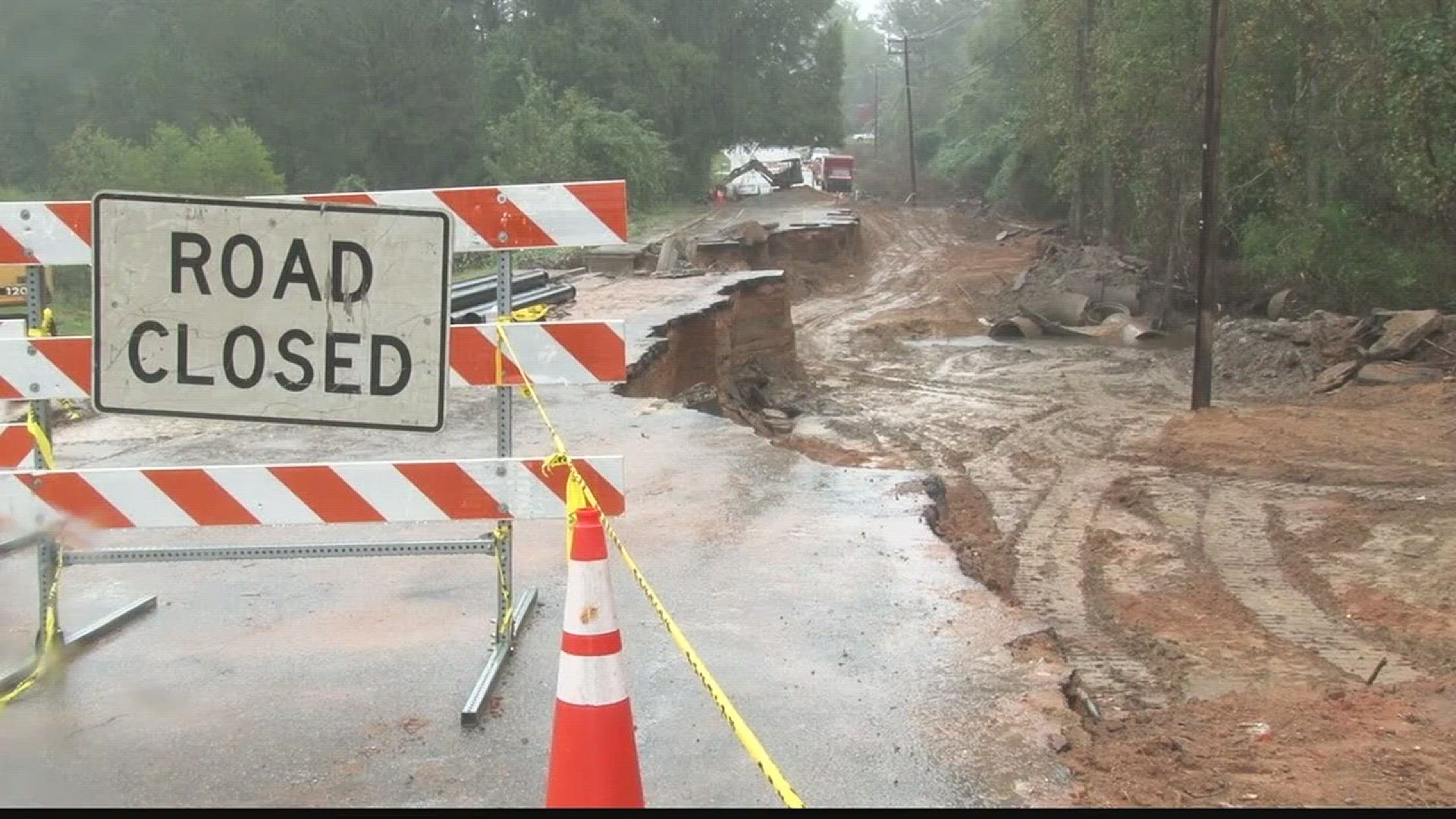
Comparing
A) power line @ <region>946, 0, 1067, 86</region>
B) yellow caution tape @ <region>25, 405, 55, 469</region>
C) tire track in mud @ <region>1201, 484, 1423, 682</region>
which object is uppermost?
power line @ <region>946, 0, 1067, 86</region>

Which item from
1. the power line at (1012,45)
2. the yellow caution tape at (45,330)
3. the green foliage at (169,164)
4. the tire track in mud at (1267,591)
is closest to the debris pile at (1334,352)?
the tire track in mud at (1267,591)

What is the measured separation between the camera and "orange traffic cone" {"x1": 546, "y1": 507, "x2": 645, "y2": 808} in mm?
3318

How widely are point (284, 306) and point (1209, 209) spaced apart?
15593 millimetres

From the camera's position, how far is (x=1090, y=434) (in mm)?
16875

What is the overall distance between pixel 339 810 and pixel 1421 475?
39.1 ft

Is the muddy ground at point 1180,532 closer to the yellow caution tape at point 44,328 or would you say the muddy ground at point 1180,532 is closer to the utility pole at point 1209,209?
the utility pole at point 1209,209

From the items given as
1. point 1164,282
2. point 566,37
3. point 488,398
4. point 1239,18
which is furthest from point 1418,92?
point 566,37

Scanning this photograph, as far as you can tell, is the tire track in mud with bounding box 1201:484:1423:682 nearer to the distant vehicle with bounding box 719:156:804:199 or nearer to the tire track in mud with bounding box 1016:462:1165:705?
the tire track in mud with bounding box 1016:462:1165:705

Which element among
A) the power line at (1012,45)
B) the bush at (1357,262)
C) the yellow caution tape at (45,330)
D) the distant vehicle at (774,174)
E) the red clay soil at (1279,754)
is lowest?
the red clay soil at (1279,754)

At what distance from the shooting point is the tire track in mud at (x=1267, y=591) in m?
7.41

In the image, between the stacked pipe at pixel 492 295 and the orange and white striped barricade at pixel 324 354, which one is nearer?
the orange and white striped barricade at pixel 324 354

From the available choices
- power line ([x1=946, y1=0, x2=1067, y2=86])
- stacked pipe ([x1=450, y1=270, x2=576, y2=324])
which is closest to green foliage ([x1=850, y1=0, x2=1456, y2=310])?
power line ([x1=946, y1=0, x2=1067, y2=86])

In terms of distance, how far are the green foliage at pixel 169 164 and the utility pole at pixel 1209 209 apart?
30.8m

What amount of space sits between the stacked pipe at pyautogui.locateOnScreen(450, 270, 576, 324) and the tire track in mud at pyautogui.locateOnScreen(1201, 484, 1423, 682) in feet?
22.8
